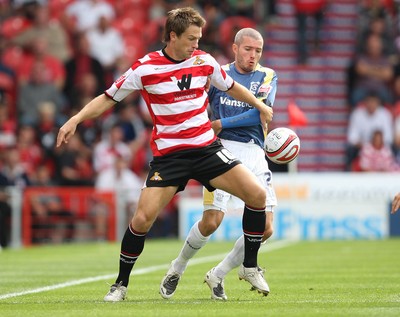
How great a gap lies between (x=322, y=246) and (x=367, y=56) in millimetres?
7413

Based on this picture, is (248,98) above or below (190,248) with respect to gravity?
above

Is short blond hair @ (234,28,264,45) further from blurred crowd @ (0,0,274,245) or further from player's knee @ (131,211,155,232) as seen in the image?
blurred crowd @ (0,0,274,245)

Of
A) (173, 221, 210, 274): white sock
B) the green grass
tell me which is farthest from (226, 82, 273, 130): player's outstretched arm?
the green grass

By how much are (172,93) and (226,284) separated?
9.91 ft

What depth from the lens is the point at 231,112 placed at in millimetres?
10461

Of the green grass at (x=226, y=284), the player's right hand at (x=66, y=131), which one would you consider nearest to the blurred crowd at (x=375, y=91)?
the green grass at (x=226, y=284)

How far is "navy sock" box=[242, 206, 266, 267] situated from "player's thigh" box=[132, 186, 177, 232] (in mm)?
755

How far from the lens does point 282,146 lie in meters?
10.1

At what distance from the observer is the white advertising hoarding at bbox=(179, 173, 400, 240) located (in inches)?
893

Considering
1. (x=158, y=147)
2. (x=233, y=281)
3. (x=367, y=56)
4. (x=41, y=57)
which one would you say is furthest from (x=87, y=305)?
(x=367, y=56)

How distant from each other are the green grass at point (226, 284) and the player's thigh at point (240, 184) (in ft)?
2.88

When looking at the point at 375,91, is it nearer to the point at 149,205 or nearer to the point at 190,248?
the point at 190,248

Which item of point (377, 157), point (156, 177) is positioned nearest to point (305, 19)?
point (377, 157)

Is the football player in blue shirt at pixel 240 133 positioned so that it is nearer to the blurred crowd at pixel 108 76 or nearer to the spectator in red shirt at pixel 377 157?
the blurred crowd at pixel 108 76
